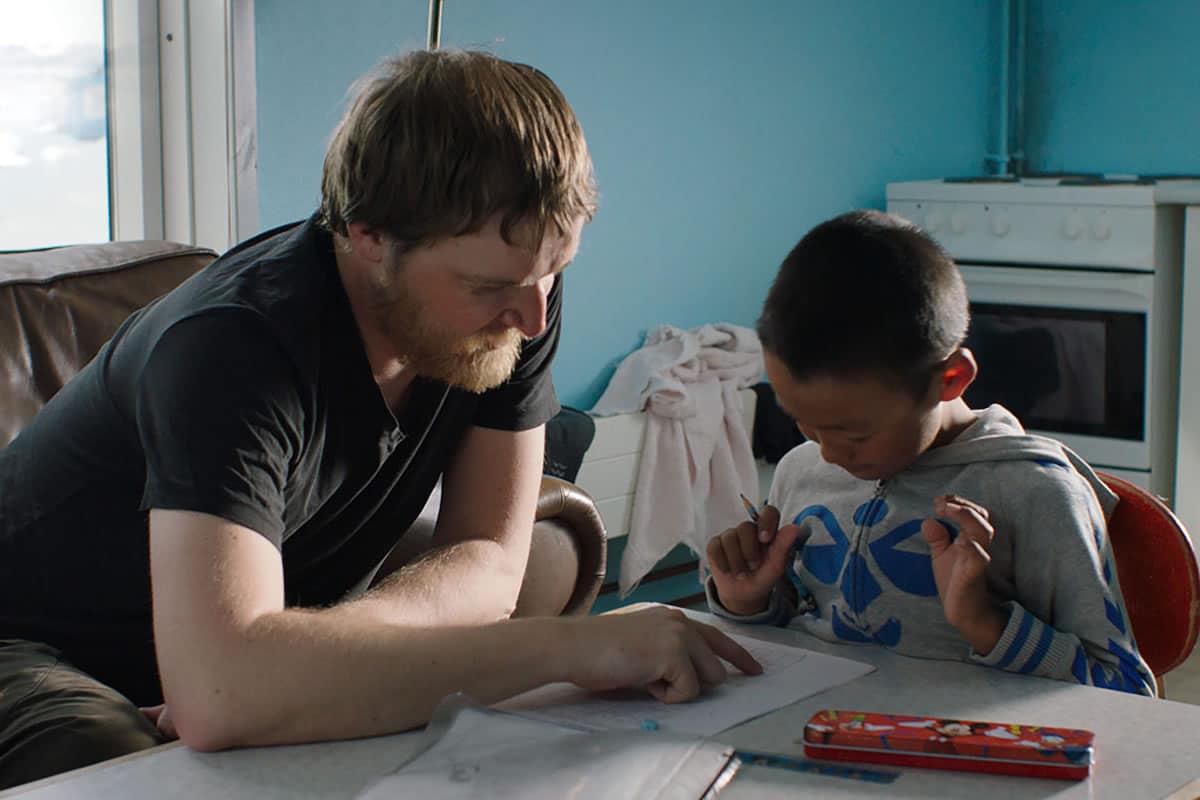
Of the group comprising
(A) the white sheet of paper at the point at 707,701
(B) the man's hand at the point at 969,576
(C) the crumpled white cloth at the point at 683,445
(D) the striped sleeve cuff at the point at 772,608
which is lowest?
(C) the crumpled white cloth at the point at 683,445

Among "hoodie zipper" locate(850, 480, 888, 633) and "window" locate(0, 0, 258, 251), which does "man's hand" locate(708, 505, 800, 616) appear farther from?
"window" locate(0, 0, 258, 251)

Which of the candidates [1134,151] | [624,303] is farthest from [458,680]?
[1134,151]

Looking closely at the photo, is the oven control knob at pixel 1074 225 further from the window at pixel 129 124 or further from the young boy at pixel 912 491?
the young boy at pixel 912 491

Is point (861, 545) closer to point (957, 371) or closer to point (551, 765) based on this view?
point (957, 371)

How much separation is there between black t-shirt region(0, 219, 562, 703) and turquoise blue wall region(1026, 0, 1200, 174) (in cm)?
317

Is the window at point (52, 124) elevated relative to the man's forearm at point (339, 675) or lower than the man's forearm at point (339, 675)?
elevated

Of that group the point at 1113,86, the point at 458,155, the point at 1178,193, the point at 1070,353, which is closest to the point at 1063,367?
the point at 1070,353

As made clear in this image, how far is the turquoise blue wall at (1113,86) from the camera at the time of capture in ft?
13.3

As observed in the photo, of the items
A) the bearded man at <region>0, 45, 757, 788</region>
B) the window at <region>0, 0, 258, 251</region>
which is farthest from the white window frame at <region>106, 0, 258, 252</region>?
the bearded man at <region>0, 45, 757, 788</region>

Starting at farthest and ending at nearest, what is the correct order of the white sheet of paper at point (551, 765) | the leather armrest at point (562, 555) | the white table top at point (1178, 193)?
the white table top at point (1178, 193), the leather armrest at point (562, 555), the white sheet of paper at point (551, 765)

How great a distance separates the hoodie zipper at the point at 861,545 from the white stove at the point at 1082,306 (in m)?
2.44

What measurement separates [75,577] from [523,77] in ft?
2.16

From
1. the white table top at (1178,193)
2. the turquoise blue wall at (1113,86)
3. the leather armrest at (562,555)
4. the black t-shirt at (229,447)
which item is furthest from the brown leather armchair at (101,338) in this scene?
the turquoise blue wall at (1113,86)

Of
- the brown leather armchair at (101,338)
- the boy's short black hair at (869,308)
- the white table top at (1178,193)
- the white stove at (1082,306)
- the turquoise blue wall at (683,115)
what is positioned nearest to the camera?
the boy's short black hair at (869,308)
